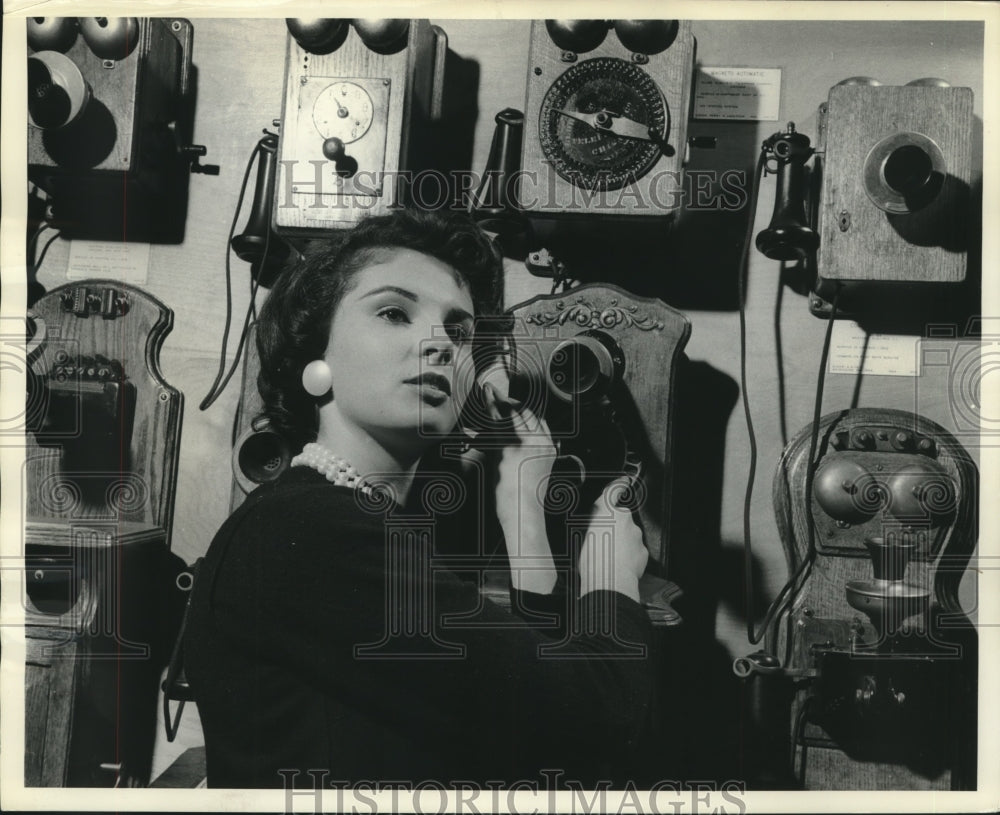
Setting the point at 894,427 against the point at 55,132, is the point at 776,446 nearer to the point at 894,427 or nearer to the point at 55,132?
the point at 894,427

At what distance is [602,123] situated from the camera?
1267mm

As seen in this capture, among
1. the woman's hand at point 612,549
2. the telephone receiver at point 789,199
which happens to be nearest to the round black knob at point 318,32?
the telephone receiver at point 789,199

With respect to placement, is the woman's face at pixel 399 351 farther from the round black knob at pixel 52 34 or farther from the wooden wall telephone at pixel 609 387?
the round black knob at pixel 52 34

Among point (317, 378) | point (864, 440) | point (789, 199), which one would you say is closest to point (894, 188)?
point (789, 199)

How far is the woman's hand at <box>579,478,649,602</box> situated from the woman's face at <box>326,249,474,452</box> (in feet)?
0.87

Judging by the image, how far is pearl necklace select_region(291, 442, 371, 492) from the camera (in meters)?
1.20

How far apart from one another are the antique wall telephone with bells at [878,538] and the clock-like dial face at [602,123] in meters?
0.22

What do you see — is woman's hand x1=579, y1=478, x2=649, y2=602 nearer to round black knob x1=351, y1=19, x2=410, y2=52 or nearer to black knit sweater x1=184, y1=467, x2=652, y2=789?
black knit sweater x1=184, y1=467, x2=652, y2=789

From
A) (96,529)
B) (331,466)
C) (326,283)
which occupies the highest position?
(326,283)

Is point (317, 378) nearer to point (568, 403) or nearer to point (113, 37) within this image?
point (568, 403)

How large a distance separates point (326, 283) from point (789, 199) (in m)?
0.71

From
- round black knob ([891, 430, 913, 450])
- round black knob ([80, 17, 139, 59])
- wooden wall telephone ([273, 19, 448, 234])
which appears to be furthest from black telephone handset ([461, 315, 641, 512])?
round black knob ([80, 17, 139, 59])

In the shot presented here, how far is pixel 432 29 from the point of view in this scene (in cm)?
134

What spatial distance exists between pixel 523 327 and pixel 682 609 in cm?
51
